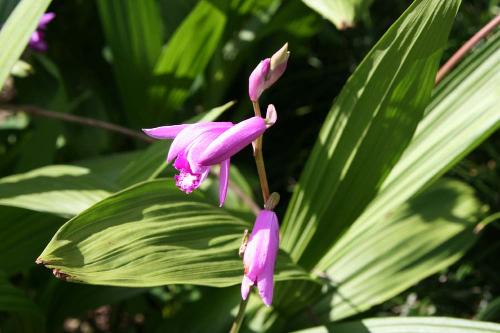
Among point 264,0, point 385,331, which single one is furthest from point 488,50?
point 264,0

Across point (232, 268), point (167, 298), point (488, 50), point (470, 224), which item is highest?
point (488, 50)

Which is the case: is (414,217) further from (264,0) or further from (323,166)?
(264,0)

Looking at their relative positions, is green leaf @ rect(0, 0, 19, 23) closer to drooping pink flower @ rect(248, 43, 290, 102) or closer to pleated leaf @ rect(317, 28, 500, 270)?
drooping pink flower @ rect(248, 43, 290, 102)

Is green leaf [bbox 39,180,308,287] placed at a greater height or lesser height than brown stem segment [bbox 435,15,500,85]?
lesser

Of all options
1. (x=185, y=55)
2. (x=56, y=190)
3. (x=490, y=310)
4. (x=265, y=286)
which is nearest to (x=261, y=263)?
(x=265, y=286)

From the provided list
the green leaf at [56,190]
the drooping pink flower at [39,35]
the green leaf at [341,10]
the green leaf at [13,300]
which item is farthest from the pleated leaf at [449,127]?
the drooping pink flower at [39,35]

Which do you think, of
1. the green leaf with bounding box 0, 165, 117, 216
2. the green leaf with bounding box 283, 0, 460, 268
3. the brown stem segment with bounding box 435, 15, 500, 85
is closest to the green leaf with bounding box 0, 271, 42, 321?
the green leaf with bounding box 0, 165, 117, 216
